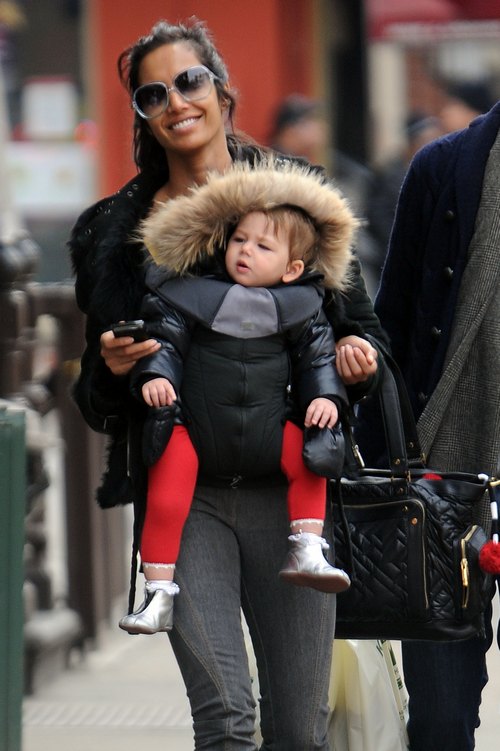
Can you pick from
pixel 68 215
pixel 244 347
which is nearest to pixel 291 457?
pixel 244 347

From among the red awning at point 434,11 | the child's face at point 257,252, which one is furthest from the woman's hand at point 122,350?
the red awning at point 434,11

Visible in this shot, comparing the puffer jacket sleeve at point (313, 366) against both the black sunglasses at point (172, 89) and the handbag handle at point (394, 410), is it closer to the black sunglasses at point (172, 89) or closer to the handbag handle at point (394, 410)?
the handbag handle at point (394, 410)

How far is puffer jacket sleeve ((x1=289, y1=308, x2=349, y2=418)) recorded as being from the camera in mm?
3283

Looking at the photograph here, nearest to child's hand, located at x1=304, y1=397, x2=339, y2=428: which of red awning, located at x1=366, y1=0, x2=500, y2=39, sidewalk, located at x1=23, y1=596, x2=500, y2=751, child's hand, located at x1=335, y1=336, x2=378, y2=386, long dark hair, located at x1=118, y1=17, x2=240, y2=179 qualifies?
child's hand, located at x1=335, y1=336, x2=378, y2=386

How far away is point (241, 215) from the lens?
332cm

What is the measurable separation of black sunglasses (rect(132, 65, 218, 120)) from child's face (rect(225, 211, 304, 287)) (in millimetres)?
363

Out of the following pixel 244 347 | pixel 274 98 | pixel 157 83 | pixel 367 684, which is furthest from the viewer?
pixel 274 98

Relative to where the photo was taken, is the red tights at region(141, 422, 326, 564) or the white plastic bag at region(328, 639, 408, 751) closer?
the red tights at region(141, 422, 326, 564)

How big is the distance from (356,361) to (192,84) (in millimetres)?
719

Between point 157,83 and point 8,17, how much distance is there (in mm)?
12316

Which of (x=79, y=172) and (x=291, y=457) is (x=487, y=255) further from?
(x=79, y=172)

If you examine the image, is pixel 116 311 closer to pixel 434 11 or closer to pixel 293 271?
pixel 293 271

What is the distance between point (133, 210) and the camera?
141 inches

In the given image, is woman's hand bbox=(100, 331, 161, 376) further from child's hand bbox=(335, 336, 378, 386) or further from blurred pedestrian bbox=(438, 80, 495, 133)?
blurred pedestrian bbox=(438, 80, 495, 133)
